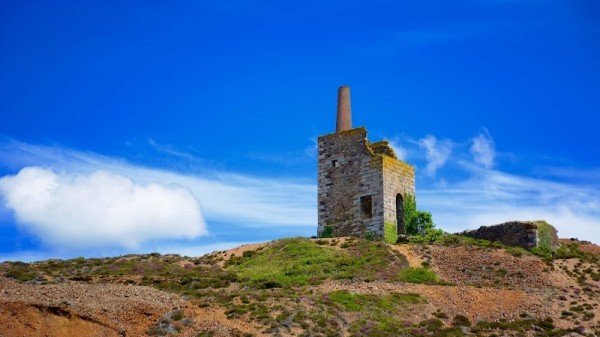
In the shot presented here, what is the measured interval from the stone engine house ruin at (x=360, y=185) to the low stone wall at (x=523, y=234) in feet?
20.8

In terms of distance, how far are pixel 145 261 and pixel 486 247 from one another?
20811mm

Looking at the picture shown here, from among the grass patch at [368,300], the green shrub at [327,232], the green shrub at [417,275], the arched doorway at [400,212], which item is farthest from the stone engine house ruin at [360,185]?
the grass patch at [368,300]

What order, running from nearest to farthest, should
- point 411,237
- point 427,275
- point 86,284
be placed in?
1. point 86,284
2. point 427,275
3. point 411,237

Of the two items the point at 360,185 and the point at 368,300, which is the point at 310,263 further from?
the point at 360,185

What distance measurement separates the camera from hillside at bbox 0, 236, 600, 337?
30.0 meters

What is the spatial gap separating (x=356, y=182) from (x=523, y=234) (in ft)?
38.1

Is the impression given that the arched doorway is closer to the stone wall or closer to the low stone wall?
the stone wall

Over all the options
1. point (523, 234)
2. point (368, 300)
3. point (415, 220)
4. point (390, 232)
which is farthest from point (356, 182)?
point (368, 300)

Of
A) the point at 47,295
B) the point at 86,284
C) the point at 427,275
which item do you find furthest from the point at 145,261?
the point at 427,275

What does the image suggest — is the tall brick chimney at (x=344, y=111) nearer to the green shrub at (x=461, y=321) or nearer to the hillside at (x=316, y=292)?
the hillside at (x=316, y=292)

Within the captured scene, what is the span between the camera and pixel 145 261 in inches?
1671

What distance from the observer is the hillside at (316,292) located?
3003cm

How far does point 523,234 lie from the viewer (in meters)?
44.6

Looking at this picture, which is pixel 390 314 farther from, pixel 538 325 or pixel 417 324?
pixel 538 325
